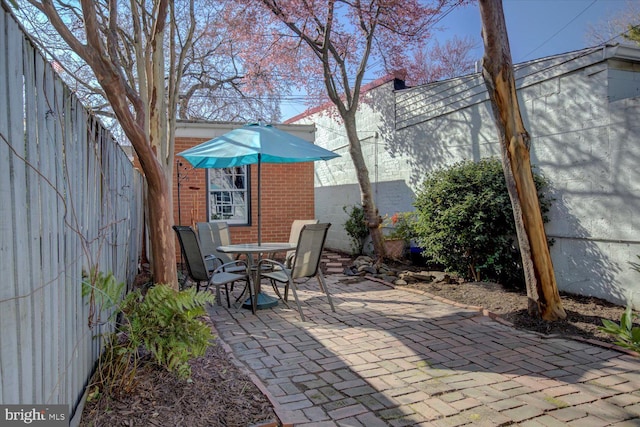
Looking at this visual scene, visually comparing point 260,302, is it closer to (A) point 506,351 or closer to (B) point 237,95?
(A) point 506,351

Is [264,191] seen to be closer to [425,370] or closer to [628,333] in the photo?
[425,370]

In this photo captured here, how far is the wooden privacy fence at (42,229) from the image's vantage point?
1.58 meters

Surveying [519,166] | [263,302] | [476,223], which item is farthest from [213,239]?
[519,166]

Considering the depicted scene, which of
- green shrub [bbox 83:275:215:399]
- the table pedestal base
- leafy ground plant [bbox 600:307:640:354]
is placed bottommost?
the table pedestal base

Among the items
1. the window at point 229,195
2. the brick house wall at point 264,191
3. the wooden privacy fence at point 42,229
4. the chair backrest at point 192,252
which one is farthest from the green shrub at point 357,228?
the wooden privacy fence at point 42,229

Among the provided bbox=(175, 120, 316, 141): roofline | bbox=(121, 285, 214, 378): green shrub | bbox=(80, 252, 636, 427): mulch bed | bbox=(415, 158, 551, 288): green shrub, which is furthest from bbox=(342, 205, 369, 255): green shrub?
bbox=(121, 285, 214, 378): green shrub

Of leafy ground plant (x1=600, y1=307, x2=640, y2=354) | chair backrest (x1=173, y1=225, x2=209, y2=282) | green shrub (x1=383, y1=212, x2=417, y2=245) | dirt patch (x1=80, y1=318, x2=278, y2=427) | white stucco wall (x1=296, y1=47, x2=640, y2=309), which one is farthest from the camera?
green shrub (x1=383, y1=212, x2=417, y2=245)

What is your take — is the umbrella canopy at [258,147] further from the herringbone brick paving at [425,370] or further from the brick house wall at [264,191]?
the brick house wall at [264,191]

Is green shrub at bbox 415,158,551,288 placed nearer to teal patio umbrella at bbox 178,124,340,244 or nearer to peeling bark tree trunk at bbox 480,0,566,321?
peeling bark tree trunk at bbox 480,0,566,321

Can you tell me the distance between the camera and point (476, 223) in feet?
19.3

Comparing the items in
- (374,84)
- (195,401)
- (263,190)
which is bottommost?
(195,401)

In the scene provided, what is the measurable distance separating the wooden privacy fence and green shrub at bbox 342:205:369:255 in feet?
23.9

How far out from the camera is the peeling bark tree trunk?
4477 millimetres

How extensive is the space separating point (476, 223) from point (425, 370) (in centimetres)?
295
